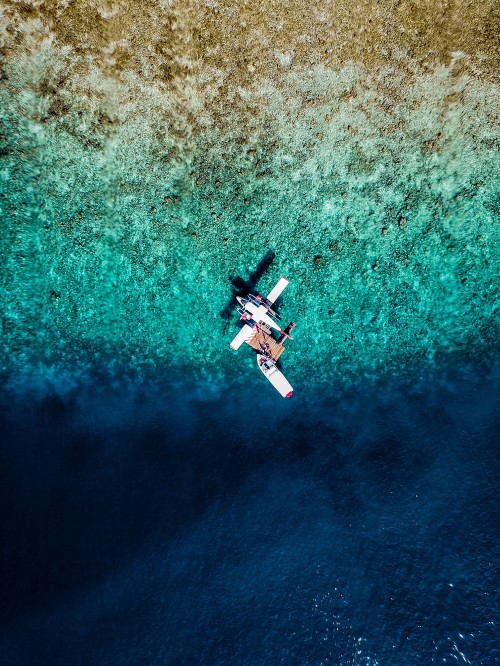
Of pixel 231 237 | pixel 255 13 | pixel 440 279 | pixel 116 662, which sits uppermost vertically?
pixel 255 13

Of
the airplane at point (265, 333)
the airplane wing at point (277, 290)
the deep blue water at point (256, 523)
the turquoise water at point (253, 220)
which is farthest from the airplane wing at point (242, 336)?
the deep blue water at point (256, 523)

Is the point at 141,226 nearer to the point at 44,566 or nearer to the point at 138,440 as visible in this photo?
the point at 138,440

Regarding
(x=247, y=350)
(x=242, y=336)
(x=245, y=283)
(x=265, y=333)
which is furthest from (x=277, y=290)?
(x=247, y=350)

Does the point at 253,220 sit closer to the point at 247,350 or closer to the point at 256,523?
the point at 247,350

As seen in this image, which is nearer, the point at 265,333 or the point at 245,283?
the point at 265,333

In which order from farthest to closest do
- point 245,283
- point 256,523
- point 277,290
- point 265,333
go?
1. point 256,523
2. point 245,283
3. point 265,333
4. point 277,290

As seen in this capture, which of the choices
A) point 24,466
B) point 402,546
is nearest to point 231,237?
point 24,466

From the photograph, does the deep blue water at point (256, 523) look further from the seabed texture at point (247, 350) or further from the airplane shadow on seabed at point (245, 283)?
the airplane shadow on seabed at point (245, 283)
